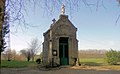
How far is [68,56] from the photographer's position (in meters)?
29.9

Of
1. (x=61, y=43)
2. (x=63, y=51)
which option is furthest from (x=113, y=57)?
(x=61, y=43)

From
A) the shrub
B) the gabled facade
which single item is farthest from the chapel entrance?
the shrub

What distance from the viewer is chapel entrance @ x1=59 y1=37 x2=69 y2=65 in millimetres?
29605

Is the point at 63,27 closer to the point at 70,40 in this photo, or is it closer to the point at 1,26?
the point at 70,40

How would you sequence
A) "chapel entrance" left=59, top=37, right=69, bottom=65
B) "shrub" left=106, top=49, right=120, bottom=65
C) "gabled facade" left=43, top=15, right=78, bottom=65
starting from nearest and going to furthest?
"gabled facade" left=43, top=15, right=78, bottom=65
"chapel entrance" left=59, top=37, right=69, bottom=65
"shrub" left=106, top=49, right=120, bottom=65

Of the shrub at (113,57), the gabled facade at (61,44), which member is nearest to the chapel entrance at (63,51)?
the gabled facade at (61,44)

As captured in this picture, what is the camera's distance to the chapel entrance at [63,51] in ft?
97.1

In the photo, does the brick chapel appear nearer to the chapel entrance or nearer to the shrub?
the chapel entrance

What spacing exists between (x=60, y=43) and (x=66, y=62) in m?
2.48

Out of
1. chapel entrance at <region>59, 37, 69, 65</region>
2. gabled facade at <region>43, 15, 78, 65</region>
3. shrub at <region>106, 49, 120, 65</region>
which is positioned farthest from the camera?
shrub at <region>106, 49, 120, 65</region>

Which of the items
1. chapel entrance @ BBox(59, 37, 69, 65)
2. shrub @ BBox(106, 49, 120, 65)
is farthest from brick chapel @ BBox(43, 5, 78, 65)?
shrub @ BBox(106, 49, 120, 65)

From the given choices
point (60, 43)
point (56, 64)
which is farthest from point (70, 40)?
point (56, 64)

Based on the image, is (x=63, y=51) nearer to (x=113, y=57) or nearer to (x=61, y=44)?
(x=61, y=44)

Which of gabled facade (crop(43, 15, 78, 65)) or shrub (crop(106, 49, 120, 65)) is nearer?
gabled facade (crop(43, 15, 78, 65))
